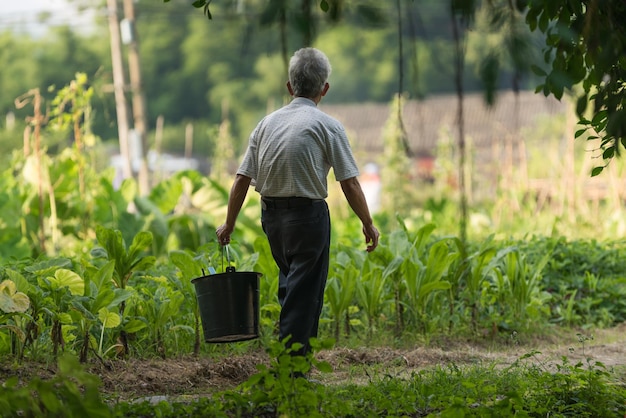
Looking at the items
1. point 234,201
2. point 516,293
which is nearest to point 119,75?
point 516,293

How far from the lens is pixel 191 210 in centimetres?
1122

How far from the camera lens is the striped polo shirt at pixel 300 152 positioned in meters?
4.57

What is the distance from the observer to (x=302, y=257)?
4633mm

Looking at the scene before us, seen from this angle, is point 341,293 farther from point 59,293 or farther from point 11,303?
point 11,303

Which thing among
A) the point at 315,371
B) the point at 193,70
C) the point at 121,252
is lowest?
the point at 315,371

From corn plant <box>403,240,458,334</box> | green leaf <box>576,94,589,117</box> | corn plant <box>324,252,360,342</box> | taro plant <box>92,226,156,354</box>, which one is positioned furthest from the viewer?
corn plant <box>403,240,458,334</box>

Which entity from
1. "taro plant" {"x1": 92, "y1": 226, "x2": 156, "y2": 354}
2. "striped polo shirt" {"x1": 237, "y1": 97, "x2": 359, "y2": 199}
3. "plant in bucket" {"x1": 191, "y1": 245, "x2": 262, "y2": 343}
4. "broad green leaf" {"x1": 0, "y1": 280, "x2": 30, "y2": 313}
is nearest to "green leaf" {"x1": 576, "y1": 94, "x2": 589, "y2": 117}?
"striped polo shirt" {"x1": 237, "y1": 97, "x2": 359, "y2": 199}

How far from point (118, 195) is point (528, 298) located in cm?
467

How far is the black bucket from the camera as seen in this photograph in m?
4.72

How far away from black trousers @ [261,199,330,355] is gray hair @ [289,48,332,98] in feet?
1.77

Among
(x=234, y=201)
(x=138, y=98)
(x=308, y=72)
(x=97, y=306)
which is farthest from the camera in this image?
(x=138, y=98)

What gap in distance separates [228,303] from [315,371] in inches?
32.4

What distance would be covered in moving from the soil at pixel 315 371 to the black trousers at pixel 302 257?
395mm

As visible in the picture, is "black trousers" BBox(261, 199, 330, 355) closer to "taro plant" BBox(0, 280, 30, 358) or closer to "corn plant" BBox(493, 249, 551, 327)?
"taro plant" BBox(0, 280, 30, 358)
